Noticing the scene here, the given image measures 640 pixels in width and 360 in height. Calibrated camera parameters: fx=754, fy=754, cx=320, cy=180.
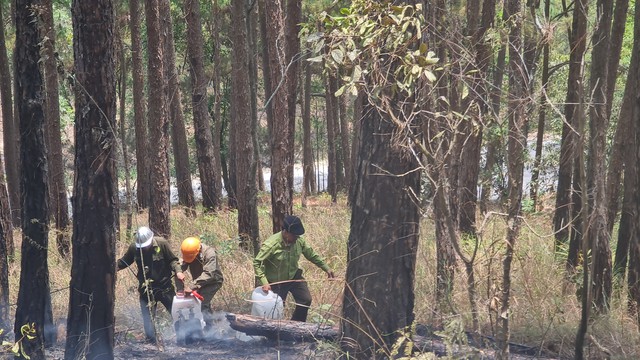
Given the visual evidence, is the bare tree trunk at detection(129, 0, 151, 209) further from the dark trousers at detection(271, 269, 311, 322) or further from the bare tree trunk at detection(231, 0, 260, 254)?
the dark trousers at detection(271, 269, 311, 322)

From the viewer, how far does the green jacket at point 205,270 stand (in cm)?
913

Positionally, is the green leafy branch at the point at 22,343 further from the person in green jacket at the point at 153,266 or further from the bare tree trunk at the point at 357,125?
the bare tree trunk at the point at 357,125

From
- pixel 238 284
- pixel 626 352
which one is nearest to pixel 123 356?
pixel 238 284

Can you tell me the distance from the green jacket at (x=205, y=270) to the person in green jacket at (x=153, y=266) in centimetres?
24

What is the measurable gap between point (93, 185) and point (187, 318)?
2.55m

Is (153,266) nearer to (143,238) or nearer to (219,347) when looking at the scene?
(143,238)

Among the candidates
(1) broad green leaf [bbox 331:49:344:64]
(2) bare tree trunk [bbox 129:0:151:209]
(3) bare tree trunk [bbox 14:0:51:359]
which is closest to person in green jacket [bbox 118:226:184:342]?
(3) bare tree trunk [bbox 14:0:51:359]

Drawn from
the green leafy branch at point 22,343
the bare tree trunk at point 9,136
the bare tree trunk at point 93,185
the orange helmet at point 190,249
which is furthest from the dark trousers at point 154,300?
the bare tree trunk at point 9,136

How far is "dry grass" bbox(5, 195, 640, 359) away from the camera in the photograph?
7.29 meters

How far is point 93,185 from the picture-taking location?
7.15 metres

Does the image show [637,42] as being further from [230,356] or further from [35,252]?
[35,252]

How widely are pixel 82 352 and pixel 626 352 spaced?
206 inches

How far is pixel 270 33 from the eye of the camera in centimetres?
1273

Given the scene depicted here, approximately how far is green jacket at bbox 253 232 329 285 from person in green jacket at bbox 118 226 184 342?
1.02m
